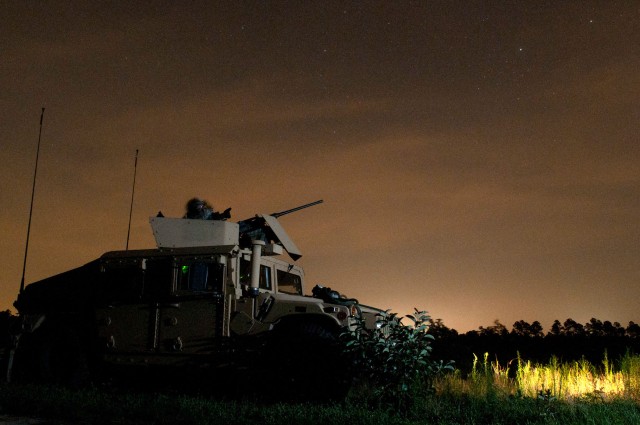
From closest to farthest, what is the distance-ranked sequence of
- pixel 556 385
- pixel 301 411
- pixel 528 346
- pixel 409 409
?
pixel 301 411 → pixel 409 409 → pixel 556 385 → pixel 528 346

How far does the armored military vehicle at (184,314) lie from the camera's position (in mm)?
8985

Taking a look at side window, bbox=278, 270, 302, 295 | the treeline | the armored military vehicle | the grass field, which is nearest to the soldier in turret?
the armored military vehicle

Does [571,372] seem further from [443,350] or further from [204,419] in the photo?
[443,350]

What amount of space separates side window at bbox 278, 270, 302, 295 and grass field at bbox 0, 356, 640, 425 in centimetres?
214

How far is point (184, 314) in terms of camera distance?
957 centimetres

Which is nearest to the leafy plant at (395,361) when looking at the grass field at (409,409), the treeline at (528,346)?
the grass field at (409,409)

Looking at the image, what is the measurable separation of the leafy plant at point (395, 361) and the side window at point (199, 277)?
204 cm

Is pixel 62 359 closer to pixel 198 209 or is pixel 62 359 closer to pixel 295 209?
pixel 198 209

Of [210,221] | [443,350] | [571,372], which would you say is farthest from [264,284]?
[443,350]

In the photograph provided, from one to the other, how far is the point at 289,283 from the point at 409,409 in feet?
10.7

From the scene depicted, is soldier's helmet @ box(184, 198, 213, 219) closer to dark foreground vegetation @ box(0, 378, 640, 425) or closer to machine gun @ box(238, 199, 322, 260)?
machine gun @ box(238, 199, 322, 260)

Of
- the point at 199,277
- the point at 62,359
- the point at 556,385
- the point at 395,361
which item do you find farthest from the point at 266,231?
the point at 556,385

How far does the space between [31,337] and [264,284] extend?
13.9 feet

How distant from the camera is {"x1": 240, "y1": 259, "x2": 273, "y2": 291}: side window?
9.61m
